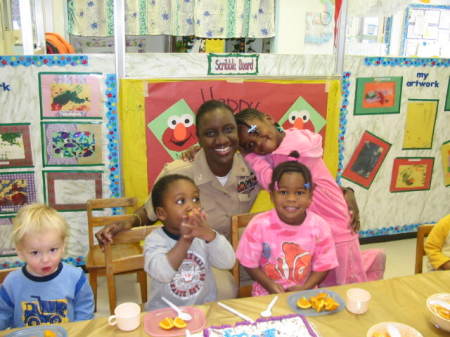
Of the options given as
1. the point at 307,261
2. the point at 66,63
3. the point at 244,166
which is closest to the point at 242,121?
the point at 244,166

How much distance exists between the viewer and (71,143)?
119 inches

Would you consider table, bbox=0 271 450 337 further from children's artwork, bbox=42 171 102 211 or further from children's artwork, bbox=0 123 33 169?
children's artwork, bbox=0 123 33 169

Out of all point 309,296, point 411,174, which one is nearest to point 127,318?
point 309,296

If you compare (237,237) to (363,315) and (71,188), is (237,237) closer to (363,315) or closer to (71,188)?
(363,315)

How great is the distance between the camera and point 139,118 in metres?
3.02

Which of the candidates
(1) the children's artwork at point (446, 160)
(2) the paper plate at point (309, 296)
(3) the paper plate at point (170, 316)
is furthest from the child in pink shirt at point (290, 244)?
(1) the children's artwork at point (446, 160)

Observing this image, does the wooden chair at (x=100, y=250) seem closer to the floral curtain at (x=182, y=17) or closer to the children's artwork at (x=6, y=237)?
the children's artwork at (x=6, y=237)

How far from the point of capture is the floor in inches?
117

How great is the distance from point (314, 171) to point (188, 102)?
1.37 meters

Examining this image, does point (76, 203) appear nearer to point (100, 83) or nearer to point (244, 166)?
point (100, 83)

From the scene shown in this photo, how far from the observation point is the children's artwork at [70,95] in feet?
9.59

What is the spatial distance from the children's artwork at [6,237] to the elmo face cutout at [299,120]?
7.63 feet

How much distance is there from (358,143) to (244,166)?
72.0 inches

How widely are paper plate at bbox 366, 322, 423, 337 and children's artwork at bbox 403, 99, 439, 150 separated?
2936mm
